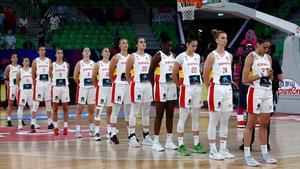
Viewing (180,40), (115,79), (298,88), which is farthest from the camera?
(180,40)

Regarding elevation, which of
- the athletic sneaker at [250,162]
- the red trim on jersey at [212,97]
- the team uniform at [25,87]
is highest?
the team uniform at [25,87]

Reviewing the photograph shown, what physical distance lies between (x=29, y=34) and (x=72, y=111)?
719 cm

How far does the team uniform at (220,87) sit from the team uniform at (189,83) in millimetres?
783

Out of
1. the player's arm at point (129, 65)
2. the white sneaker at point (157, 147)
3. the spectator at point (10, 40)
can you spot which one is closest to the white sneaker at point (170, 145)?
the white sneaker at point (157, 147)

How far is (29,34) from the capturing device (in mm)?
30328

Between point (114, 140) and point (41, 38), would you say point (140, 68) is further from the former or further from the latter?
point (41, 38)

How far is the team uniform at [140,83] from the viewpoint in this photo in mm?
13984

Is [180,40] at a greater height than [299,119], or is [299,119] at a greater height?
[180,40]

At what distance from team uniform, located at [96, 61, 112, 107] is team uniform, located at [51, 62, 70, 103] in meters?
1.44

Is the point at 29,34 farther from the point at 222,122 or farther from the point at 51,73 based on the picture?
the point at 222,122

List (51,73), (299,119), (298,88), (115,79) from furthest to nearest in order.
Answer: (298,88) < (299,119) < (51,73) < (115,79)

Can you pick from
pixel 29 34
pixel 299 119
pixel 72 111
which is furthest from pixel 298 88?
pixel 29 34

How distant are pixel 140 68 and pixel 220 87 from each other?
2585 millimetres

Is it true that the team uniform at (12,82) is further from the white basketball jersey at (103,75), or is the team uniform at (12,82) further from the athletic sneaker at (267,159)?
the athletic sneaker at (267,159)
